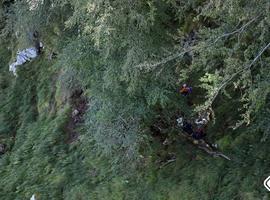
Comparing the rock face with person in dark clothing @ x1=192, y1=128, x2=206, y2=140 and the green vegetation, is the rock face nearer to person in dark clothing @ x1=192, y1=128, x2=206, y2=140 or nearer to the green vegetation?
the green vegetation

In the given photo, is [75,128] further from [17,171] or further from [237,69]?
[237,69]

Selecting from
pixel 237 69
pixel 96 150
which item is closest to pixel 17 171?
pixel 96 150

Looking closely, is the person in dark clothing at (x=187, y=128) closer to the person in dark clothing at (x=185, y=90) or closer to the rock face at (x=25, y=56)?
the person in dark clothing at (x=185, y=90)

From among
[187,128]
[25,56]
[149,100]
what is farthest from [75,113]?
[149,100]

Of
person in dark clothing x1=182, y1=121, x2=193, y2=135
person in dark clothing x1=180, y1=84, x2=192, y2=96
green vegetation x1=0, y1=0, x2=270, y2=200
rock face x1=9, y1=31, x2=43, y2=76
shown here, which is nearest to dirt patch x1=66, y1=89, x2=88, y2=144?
green vegetation x1=0, y1=0, x2=270, y2=200

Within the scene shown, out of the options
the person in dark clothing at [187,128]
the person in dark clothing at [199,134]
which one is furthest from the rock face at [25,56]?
the person in dark clothing at [199,134]
